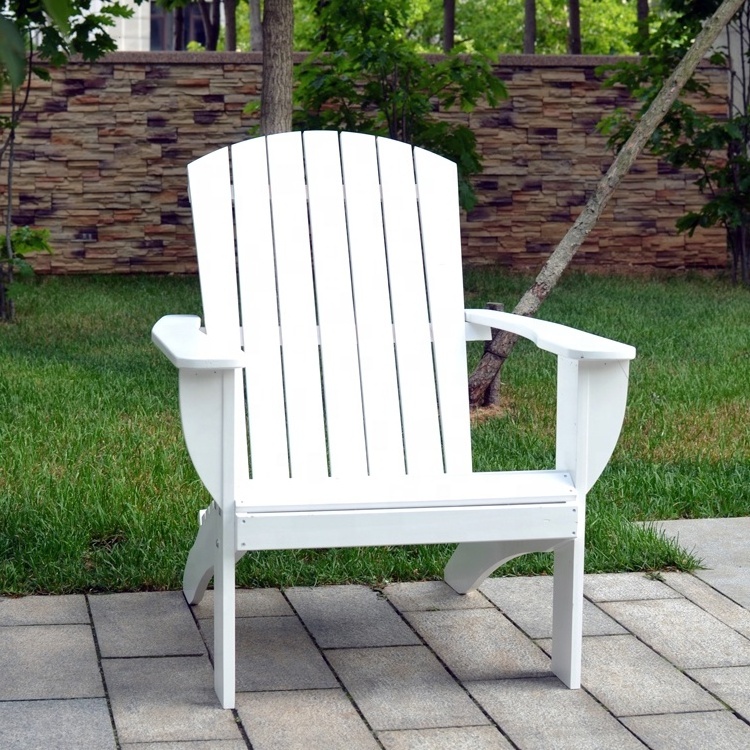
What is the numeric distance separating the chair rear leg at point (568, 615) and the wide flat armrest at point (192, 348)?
32.2 inches

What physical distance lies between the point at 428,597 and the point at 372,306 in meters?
0.77

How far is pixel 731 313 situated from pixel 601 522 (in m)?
5.28

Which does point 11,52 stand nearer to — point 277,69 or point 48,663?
point 48,663

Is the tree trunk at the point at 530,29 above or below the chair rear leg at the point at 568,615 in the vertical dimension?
above

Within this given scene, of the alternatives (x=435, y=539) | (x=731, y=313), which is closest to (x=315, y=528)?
(x=435, y=539)

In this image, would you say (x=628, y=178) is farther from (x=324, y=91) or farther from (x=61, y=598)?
(x=61, y=598)

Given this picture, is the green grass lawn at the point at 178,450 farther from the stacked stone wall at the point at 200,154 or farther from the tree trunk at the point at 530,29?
the tree trunk at the point at 530,29

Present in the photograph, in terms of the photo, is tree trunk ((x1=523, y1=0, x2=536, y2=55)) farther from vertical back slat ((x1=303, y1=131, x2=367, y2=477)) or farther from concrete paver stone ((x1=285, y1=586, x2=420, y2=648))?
concrete paver stone ((x1=285, y1=586, x2=420, y2=648))

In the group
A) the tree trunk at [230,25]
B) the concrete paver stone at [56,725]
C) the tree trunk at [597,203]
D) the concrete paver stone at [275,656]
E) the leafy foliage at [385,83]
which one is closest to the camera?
the concrete paver stone at [56,725]

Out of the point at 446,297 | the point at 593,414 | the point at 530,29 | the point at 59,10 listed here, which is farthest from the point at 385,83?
the point at 59,10

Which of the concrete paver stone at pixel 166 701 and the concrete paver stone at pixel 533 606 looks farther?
the concrete paver stone at pixel 533 606

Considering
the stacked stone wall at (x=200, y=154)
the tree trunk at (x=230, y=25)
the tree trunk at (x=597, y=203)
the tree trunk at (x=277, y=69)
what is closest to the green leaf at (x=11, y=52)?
the tree trunk at (x=597, y=203)

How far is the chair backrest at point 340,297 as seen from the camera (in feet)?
9.14

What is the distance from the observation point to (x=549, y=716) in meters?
2.30
